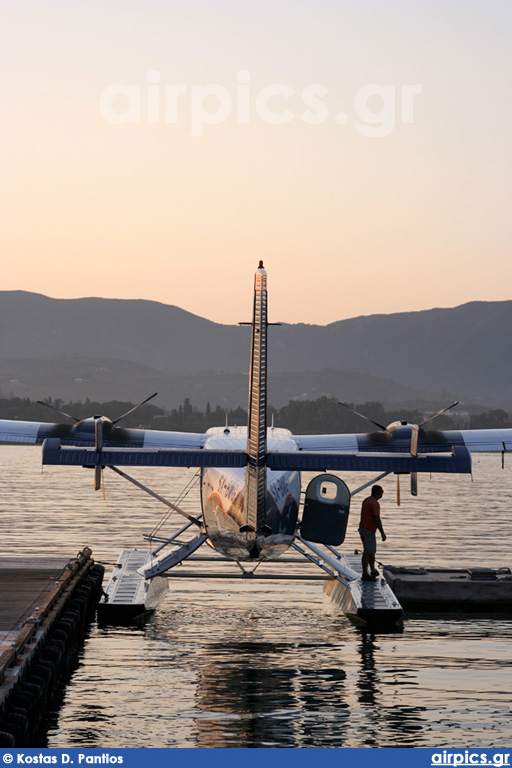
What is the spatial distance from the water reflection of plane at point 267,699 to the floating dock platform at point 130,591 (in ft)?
8.08

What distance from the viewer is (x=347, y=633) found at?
21078mm

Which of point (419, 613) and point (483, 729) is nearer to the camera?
point (483, 729)

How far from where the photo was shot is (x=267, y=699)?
52.2 feet

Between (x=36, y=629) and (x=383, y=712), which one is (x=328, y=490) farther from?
(x=36, y=629)

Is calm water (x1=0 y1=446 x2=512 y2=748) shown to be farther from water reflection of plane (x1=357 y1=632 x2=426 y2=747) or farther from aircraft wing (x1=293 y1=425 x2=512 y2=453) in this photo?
aircraft wing (x1=293 y1=425 x2=512 y2=453)

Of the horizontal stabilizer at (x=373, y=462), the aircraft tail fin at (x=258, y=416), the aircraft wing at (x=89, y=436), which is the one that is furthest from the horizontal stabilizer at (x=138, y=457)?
the aircraft wing at (x=89, y=436)

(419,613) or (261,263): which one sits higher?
(261,263)

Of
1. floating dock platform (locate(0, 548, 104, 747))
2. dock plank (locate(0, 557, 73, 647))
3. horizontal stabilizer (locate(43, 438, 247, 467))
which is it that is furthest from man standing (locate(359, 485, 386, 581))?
dock plank (locate(0, 557, 73, 647))

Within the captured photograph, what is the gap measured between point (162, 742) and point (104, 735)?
0.85m

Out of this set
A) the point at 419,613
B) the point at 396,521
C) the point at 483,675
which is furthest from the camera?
the point at 396,521

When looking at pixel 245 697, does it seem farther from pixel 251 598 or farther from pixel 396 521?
pixel 396 521

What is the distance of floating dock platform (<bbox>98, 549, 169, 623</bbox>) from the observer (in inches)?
844
